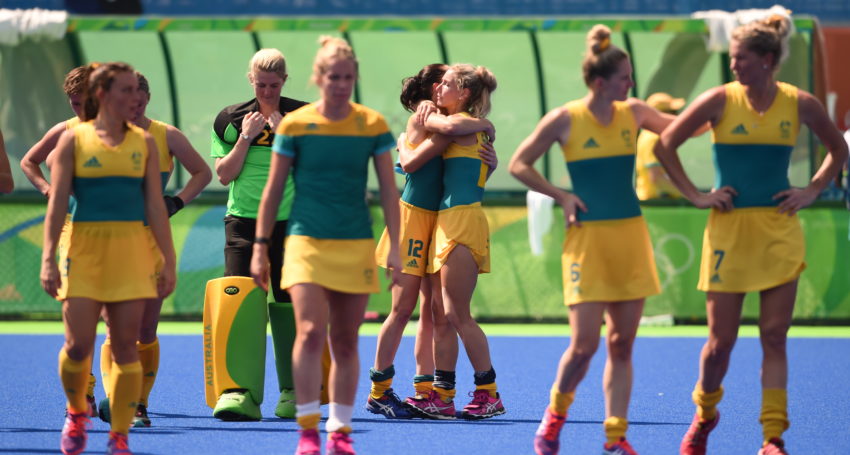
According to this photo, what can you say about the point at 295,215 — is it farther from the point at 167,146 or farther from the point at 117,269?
the point at 167,146

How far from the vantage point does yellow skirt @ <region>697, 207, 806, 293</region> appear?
19.9ft

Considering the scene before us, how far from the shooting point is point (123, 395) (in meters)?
6.15

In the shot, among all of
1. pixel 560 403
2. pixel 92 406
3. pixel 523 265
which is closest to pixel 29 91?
pixel 523 265

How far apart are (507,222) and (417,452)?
6.57 metres

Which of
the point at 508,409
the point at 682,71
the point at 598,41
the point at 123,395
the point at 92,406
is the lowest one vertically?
the point at 508,409

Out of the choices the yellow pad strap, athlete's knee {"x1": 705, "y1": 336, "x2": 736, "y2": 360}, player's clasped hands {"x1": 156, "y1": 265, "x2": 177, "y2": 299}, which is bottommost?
the yellow pad strap

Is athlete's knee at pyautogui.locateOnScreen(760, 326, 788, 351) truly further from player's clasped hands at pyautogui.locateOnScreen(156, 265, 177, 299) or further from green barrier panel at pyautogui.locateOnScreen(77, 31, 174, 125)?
green barrier panel at pyautogui.locateOnScreen(77, 31, 174, 125)

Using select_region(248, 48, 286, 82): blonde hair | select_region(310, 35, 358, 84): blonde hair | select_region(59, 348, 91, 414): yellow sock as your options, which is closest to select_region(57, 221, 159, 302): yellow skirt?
select_region(59, 348, 91, 414): yellow sock

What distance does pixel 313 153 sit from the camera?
6.00 meters

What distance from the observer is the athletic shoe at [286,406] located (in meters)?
7.71

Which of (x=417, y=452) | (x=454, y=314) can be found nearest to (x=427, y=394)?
(x=454, y=314)

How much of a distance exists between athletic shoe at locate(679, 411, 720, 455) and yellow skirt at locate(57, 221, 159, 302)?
8.22ft

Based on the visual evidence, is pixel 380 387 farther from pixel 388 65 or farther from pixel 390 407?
pixel 388 65

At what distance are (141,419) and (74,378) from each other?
46.7 inches
